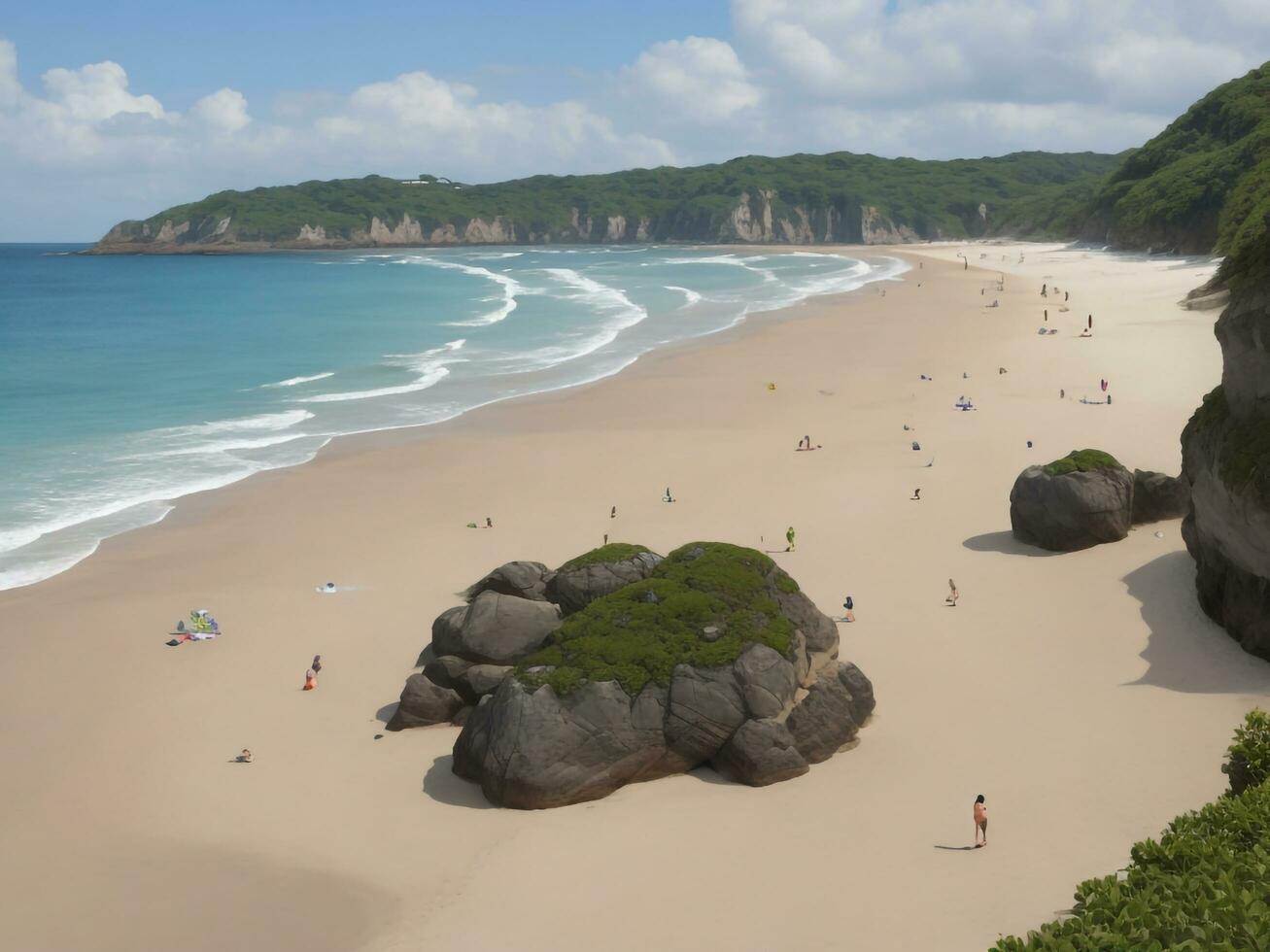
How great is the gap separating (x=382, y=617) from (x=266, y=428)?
78.9 ft

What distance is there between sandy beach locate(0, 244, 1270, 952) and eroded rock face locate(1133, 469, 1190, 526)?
62 centimetres

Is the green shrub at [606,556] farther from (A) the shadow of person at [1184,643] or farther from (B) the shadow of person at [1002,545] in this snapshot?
(B) the shadow of person at [1002,545]

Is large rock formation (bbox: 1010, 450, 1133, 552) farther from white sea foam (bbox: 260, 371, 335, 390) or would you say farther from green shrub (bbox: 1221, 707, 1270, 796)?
white sea foam (bbox: 260, 371, 335, 390)

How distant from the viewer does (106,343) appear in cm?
7775

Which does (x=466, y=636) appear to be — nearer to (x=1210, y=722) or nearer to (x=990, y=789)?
(x=990, y=789)

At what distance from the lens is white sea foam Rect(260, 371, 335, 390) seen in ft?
193

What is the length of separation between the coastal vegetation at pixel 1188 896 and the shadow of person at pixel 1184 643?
8.44 meters

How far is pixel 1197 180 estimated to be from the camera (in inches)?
4085

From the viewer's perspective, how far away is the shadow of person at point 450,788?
1831cm

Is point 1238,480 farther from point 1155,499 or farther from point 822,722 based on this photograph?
point 822,722

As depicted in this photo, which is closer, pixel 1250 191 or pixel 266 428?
pixel 266 428

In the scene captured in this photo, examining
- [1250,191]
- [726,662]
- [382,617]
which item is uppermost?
[1250,191]

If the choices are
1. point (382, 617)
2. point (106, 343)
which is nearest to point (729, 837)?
point (382, 617)

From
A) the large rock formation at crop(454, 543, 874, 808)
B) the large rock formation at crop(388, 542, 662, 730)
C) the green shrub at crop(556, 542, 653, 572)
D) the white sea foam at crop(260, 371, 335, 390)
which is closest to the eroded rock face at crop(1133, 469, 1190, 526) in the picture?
the large rock formation at crop(454, 543, 874, 808)
